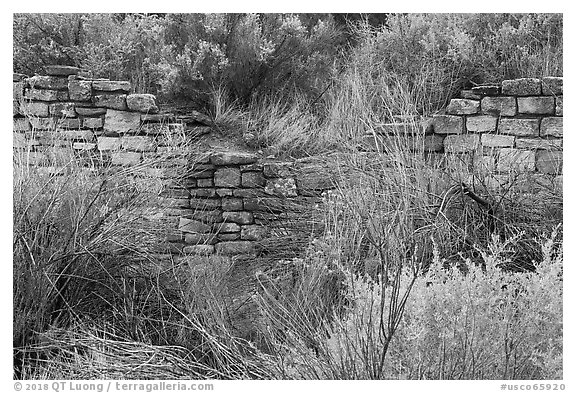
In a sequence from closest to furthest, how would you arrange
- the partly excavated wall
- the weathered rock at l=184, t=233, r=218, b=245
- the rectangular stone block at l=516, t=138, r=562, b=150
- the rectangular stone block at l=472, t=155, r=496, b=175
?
the rectangular stone block at l=472, t=155, r=496, b=175 → the rectangular stone block at l=516, t=138, r=562, b=150 → the partly excavated wall → the weathered rock at l=184, t=233, r=218, b=245

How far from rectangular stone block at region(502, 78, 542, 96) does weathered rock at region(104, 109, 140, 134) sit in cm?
324

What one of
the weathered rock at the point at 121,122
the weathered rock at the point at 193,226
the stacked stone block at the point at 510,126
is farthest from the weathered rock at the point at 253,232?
the stacked stone block at the point at 510,126

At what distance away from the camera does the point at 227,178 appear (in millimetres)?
7008

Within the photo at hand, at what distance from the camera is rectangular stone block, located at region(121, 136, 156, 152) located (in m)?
6.93

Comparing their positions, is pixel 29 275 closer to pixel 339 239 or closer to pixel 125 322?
pixel 125 322

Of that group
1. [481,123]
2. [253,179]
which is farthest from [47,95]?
[481,123]

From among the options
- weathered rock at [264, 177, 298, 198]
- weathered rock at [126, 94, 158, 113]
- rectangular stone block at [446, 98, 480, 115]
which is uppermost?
weathered rock at [126, 94, 158, 113]

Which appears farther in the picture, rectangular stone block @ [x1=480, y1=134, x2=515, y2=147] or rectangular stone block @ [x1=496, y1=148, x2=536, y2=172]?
rectangular stone block @ [x1=480, y1=134, x2=515, y2=147]

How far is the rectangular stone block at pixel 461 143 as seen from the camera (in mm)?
6684

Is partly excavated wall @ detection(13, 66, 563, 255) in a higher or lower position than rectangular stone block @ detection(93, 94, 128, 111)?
lower

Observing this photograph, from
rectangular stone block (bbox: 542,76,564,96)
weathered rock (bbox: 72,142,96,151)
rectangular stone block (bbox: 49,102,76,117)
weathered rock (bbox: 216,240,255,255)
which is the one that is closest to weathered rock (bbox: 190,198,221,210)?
weathered rock (bbox: 216,240,255,255)

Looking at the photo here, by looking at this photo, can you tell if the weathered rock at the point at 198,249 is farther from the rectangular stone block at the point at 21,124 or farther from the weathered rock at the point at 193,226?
the rectangular stone block at the point at 21,124

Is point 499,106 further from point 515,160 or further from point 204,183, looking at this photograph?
point 204,183

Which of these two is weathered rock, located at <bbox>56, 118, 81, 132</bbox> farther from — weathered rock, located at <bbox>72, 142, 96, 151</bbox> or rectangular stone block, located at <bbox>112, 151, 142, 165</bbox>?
rectangular stone block, located at <bbox>112, 151, 142, 165</bbox>
